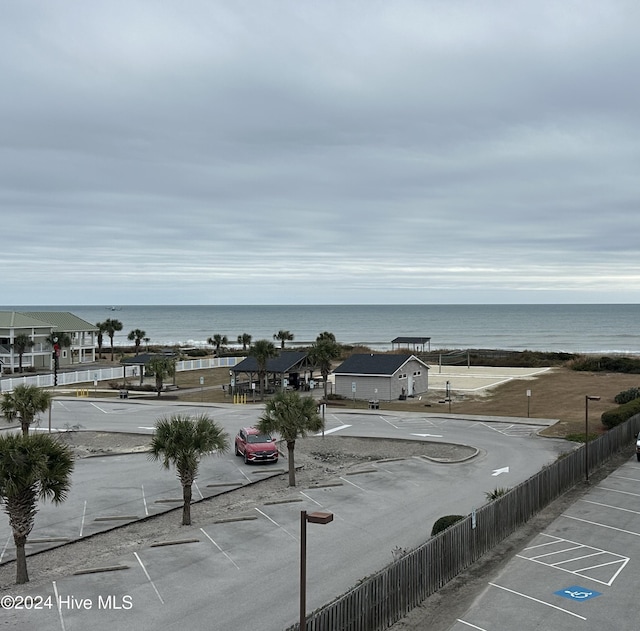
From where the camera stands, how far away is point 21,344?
81750 mm

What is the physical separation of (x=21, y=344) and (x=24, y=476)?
224ft

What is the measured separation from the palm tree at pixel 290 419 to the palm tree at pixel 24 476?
12.5 metres

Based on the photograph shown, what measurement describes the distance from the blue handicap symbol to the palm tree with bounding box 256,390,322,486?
1447 cm

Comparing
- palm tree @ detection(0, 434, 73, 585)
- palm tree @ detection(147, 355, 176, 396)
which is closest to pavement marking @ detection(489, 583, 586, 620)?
palm tree @ detection(0, 434, 73, 585)

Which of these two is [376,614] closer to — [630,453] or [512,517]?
[512,517]

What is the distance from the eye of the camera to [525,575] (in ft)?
62.6

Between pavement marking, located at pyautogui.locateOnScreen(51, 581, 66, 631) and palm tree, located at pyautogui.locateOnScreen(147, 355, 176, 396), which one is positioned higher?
palm tree, located at pyautogui.locateOnScreen(147, 355, 176, 396)

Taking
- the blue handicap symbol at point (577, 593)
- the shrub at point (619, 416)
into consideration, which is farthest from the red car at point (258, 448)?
the shrub at point (619, 416)


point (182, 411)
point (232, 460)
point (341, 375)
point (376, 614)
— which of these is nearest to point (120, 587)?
point (376, 614)

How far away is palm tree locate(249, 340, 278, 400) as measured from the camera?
201ft

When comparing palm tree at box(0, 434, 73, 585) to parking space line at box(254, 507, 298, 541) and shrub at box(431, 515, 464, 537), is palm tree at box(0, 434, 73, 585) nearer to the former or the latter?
parking space line at box(254, 507, 298, 541)

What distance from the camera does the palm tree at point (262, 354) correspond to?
201 feet

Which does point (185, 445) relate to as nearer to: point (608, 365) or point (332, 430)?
point (332, 430)

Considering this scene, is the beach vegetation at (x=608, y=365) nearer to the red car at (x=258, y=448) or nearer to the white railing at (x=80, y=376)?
the white railing at (x=80, y=376)
